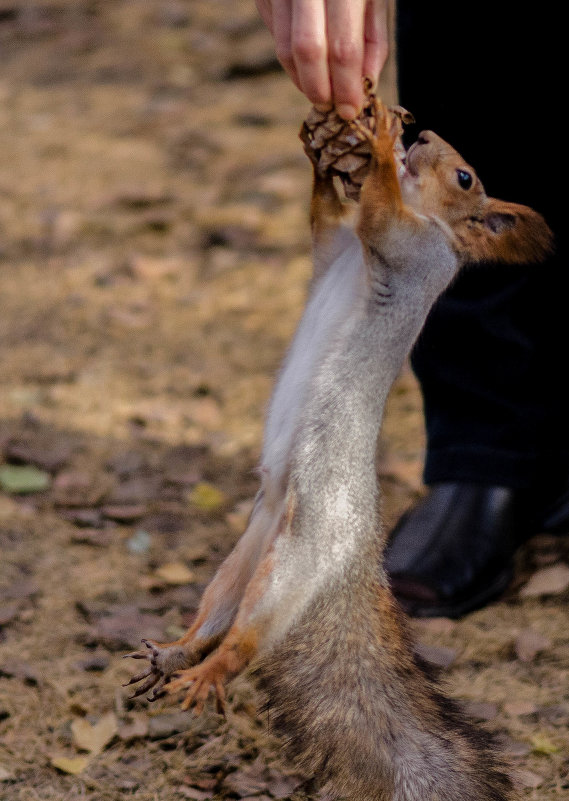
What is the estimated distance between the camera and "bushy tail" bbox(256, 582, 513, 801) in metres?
1.72

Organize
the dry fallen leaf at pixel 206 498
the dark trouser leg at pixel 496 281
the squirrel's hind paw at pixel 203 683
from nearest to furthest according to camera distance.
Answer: the squirrel's hind paw at pixel 203 683
the dark trouser leg at pixel 496 281
the dry fallen leaf at pixel 206 498

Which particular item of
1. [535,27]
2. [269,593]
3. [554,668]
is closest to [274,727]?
[269,593]

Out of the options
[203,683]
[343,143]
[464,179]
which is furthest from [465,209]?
[203,683]

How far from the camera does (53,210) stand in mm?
4660

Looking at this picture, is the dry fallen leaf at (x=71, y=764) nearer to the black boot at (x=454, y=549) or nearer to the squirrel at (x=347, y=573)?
the squirrel at (x=347, y=573)

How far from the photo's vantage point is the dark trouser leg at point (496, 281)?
2.38m

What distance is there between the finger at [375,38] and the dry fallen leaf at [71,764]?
4.43 feet

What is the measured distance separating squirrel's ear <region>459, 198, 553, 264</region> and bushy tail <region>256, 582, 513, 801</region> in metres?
0.69

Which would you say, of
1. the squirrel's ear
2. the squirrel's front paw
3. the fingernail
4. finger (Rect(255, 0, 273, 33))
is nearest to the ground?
the squirrel's front paw

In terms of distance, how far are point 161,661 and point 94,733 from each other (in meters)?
0.38

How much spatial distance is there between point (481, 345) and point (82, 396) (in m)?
1.37

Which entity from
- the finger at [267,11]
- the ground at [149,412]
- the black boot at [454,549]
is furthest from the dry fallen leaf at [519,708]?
the finger at [267,11]

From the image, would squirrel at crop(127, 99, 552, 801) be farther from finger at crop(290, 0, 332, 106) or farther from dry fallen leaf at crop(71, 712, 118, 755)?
dry fallen leaf at crop(71, 712, 118, 755)

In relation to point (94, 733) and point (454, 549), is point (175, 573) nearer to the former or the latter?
point (94, 733)
